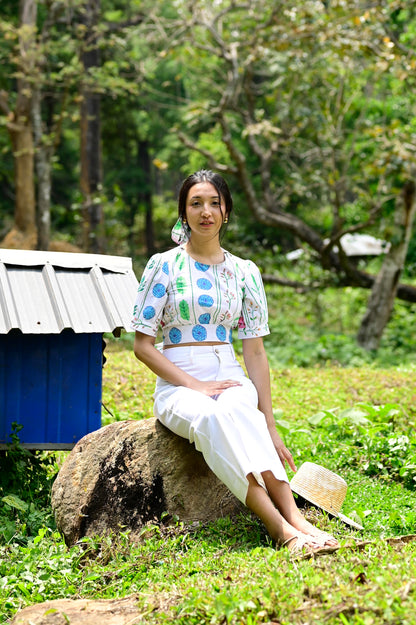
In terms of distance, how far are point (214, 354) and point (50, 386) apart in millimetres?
1370

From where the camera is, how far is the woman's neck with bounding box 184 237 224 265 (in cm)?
420

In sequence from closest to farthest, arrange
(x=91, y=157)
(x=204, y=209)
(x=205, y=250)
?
(x=204, y=209), (x=205, y=250), (x=91, y=157)

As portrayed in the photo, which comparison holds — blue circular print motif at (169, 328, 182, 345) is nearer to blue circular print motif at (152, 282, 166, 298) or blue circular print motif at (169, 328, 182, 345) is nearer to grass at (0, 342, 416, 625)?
blue circular print motif at (152, 282, 166, 298)

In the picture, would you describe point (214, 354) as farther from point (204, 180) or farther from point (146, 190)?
point (146, 190)

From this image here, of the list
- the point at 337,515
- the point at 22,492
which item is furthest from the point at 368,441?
the point at 22,492

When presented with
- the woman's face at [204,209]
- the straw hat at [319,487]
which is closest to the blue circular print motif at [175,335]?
the woman's face at [204,209]

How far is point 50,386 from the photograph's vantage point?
4.80 meters

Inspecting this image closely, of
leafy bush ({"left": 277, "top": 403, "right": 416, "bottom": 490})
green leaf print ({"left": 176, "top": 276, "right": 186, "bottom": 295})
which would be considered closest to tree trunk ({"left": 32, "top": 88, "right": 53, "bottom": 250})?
leafy bush ({"left": 277, "top": 403, "right": 416, "bottom": 490})

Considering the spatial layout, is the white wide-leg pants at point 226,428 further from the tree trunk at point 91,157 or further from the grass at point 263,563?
the tree trunk at point 91,157

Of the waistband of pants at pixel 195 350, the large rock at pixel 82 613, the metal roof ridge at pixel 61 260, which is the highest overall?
the metal roof ridge at pixel 61 260

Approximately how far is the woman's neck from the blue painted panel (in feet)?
3.65

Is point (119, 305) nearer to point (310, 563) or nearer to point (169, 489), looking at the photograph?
point (169, 489)

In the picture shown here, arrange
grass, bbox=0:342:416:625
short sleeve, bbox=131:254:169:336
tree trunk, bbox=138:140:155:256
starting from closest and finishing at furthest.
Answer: grass, bbox=0:342:416:625
short sleeve, bbox=131:254:169:336
tree trunk, bbox=138:140:155:256

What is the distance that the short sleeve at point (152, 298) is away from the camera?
398 centimetres
